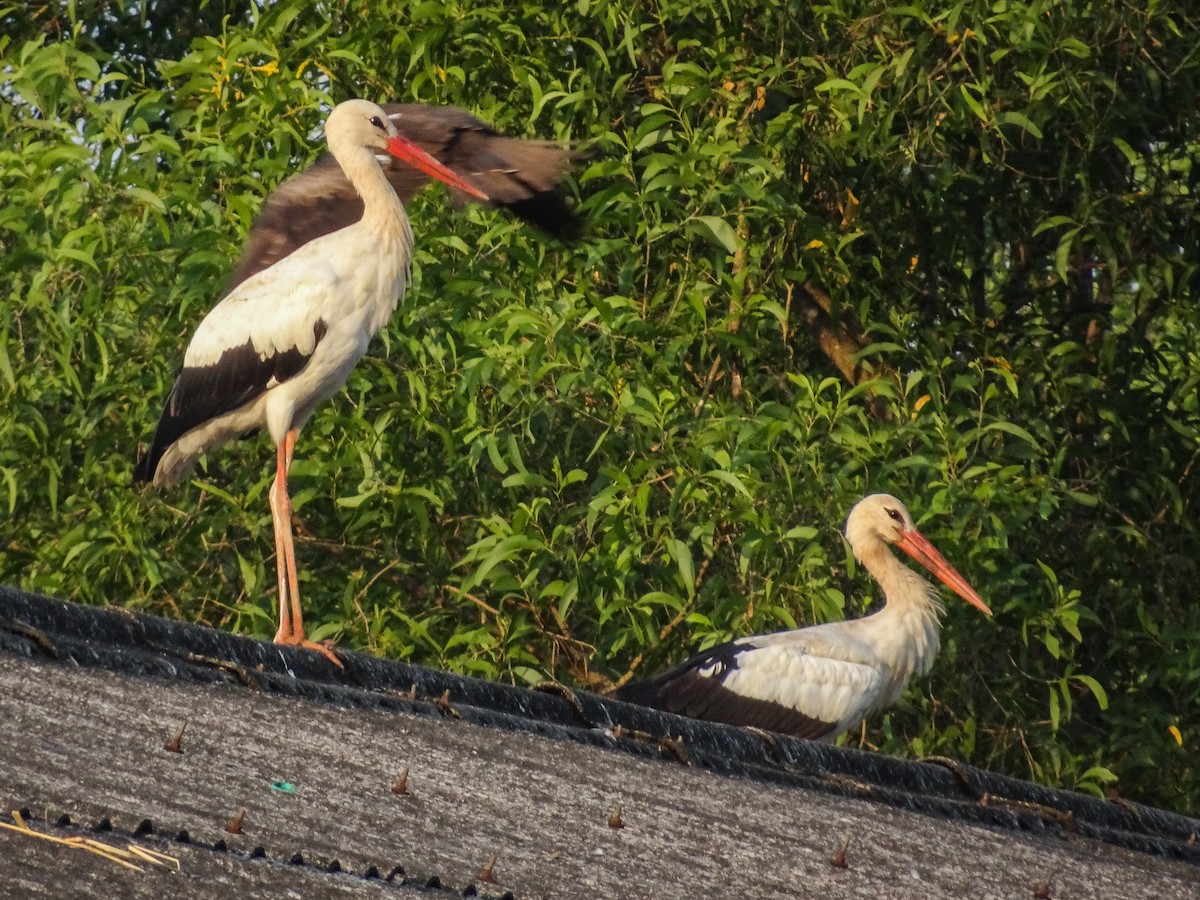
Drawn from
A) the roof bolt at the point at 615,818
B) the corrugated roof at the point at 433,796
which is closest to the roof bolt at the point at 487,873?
the corrugated roof at the point at 433,796

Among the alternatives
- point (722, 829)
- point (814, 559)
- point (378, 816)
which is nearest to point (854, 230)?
point (814, 559)

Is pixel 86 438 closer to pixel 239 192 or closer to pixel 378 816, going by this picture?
pixel 239 192

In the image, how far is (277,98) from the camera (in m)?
7.16

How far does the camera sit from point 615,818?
3.00 m

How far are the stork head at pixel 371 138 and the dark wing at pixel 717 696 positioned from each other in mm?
1808

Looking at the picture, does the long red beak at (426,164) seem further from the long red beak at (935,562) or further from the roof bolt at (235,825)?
the roof bolt at (235,825)

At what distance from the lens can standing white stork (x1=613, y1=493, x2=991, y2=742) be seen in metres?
7.20

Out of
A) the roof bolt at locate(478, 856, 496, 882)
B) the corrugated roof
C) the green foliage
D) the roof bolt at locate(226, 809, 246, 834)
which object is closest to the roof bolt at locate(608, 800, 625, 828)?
the corrugated roof

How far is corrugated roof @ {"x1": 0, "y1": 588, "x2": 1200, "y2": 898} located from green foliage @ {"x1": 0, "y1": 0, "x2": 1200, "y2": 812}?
2359 millimetres

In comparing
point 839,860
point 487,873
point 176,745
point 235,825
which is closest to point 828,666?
point 839,860

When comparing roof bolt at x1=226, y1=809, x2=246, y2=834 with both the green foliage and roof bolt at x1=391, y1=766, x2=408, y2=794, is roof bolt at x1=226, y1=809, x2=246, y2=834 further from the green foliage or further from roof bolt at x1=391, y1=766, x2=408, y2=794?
the green foliage

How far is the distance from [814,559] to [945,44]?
213 cm

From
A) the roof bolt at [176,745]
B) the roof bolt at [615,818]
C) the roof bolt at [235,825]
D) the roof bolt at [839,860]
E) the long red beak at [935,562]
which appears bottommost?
the roof bolt at [235,825]

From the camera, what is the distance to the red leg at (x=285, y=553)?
5.79 m
